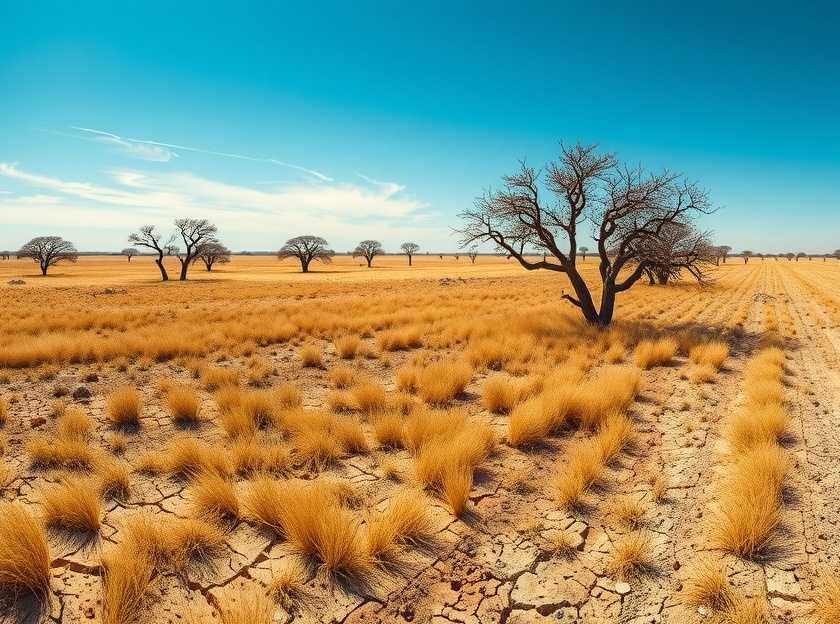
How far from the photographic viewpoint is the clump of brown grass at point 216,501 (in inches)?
170

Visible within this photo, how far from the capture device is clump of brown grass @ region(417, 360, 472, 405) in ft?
27.4

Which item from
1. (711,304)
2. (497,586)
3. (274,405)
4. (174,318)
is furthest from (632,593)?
(711,304)

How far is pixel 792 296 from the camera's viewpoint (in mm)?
31859

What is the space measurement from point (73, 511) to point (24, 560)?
77 cm

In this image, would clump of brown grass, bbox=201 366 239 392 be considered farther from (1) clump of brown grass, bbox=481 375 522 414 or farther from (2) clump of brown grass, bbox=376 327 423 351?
(1) clump of brown grass, bbox=481 375 522 414

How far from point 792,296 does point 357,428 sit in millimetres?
38862

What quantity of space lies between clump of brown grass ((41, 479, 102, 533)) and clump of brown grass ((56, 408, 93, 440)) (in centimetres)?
217

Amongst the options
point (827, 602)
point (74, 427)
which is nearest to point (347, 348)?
point (74, 427)

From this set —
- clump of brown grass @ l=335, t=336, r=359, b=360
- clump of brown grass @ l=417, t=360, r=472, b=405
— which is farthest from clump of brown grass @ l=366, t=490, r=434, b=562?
clump of brown grass @ l=335, t=336, r=359, b=360

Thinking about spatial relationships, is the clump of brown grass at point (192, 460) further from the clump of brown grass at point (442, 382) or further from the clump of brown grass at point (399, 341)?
the clump of brown grass at point (399, 341)

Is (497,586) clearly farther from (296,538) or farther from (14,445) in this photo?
(14,445)

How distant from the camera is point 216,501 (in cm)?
440

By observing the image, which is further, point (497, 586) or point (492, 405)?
point (492, 405)

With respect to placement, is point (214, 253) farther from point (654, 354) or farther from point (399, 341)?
point (654, 354)
